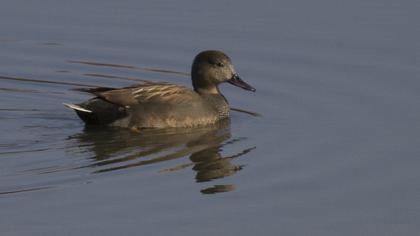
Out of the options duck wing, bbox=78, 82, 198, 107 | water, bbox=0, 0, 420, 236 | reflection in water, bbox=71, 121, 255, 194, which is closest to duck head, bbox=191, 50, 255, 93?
water, bbox=0, 0, 420, 236

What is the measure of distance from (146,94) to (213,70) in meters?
1.18

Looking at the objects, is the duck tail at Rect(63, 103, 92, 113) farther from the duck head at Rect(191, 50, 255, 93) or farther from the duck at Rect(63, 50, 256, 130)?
the duck head at Rect(191, 50, 255, 93)

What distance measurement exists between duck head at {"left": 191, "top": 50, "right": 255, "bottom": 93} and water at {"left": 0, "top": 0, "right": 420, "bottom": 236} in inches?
14.2

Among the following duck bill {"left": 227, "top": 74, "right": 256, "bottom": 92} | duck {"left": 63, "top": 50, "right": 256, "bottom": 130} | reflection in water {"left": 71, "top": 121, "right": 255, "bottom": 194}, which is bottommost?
reflection in water {"left": 71, "top": 121, "right": 255, "bottom": 194}

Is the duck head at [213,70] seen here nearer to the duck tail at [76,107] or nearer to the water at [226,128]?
the water at [226,128]

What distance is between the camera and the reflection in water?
41.7 feet

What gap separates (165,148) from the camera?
1368cm

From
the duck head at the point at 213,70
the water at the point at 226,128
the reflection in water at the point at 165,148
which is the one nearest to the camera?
the water at the point at 226,128

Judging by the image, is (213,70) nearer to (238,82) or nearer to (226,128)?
(238,82)

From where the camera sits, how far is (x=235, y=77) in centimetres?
1583

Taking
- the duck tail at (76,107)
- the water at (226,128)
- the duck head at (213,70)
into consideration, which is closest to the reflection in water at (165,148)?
the water at (226,128)

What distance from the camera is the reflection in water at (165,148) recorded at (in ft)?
41.7

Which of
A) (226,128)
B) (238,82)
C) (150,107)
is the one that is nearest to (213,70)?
(238,82)

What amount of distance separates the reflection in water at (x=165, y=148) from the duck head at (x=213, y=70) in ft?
3.02
